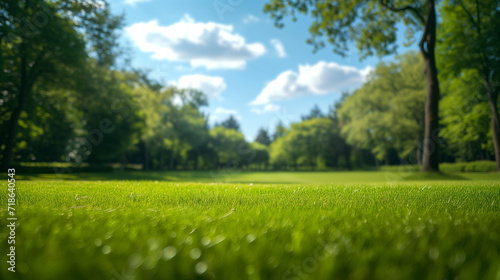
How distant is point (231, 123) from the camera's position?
118000mm

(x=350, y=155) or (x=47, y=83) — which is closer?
(x=47, y=83)

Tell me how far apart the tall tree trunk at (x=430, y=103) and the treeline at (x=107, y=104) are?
48 cm

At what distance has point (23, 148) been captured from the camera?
31.4 metres

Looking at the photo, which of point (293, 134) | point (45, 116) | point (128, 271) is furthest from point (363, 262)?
point (293, 134)

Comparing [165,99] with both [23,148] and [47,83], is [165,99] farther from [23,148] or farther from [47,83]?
[47,83]

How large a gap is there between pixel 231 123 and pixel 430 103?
103 metres

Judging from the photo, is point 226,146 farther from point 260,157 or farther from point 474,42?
point 474,42

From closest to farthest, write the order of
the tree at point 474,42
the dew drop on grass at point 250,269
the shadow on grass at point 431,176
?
the dew drop on grass at point 250,269
the shadow on grass at point 431,176
the tree at point 474,42

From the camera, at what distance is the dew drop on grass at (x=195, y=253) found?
1.83 meters

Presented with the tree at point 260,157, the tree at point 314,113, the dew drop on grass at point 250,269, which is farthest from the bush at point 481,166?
the tree at point 314,113

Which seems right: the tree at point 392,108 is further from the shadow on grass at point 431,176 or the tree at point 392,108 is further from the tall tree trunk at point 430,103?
the shadow on grass at point 431,176

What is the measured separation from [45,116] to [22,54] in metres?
7.80

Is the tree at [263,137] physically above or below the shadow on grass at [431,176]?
above

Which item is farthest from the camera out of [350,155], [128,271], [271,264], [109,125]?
[350,155]
